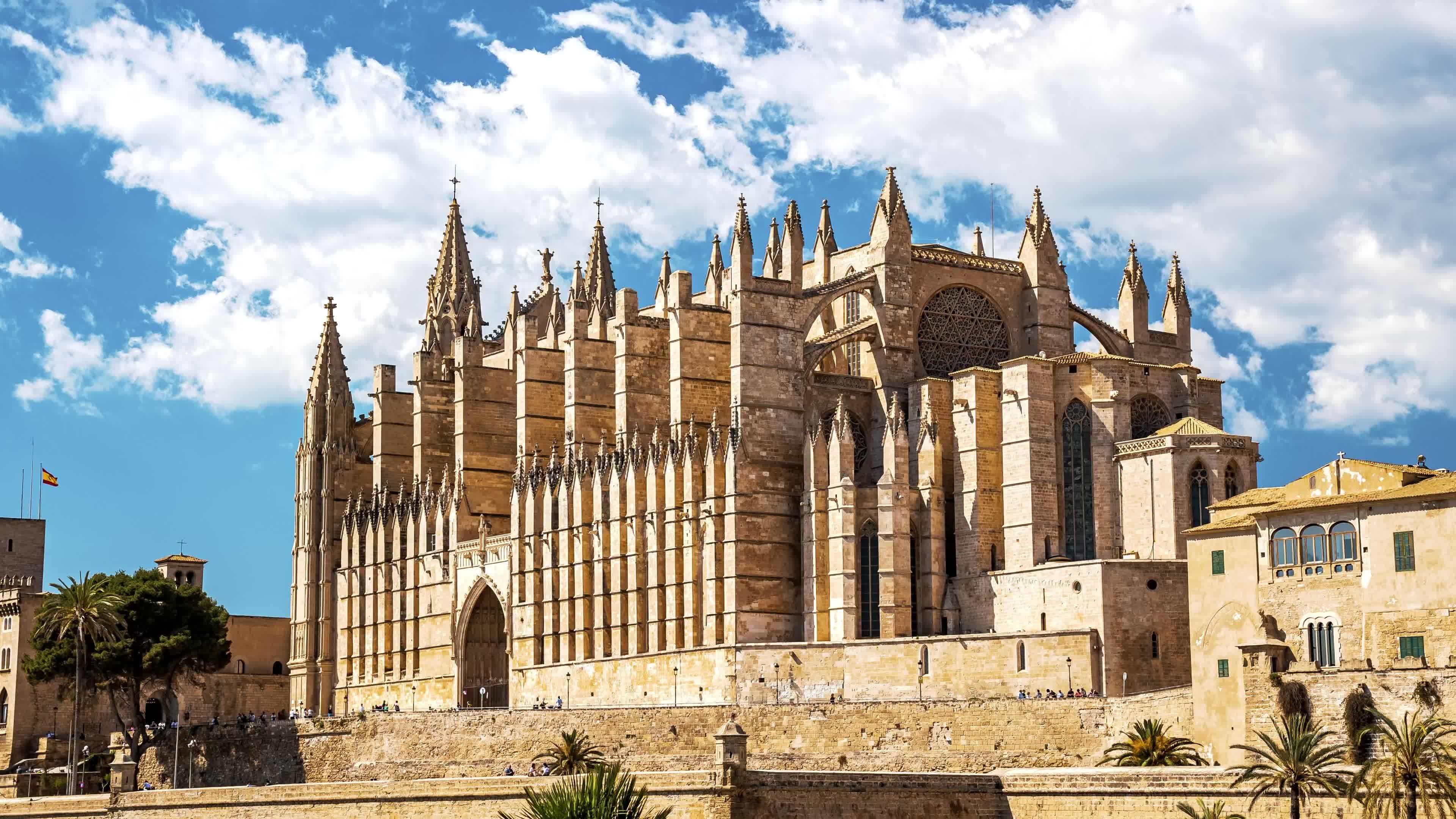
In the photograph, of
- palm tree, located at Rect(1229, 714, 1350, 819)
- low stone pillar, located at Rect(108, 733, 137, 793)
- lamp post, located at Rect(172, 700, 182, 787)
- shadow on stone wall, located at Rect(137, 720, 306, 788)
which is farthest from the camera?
lamp post, located at Rect(172, 700, 182, 787)

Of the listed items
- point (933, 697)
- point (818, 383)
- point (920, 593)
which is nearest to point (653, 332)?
point (818, 383)

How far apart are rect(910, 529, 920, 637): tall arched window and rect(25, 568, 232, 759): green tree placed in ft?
82.3

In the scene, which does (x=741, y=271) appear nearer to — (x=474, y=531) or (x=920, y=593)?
(x=920, y=593)

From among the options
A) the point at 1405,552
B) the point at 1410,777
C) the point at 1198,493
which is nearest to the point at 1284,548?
the point at 1405,552

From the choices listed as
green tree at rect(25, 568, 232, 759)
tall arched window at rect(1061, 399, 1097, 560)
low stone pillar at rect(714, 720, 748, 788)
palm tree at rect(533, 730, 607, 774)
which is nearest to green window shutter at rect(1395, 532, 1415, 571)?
tall arched window at rect(1061, 399, 1097, 560)

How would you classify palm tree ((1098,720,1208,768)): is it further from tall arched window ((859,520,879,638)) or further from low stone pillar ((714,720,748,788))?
tall arched window ((859,520,879,638))

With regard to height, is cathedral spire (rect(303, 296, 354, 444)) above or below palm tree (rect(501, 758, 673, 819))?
above

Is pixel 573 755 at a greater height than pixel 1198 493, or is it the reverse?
pixel 1198 493

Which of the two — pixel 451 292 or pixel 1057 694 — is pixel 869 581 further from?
pixel 451 292

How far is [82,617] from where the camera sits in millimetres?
68688

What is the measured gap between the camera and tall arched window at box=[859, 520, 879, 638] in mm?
59531

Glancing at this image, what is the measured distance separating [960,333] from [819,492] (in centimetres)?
761

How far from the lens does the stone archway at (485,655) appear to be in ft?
239

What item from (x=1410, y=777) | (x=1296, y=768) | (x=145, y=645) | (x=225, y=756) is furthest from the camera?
(x=145, y=645)
